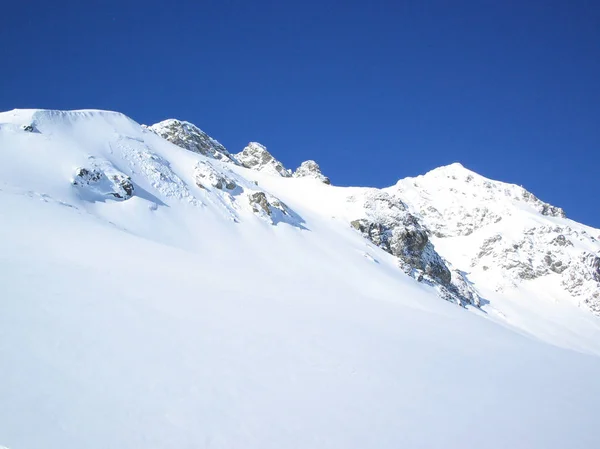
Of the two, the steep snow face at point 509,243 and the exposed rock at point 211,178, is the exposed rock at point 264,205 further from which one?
the steep snow face at point 509,243

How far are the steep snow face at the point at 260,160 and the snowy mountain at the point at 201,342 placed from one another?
42.8m

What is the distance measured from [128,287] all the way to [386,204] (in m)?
38.2

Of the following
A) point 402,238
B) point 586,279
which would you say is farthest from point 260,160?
point 586,279

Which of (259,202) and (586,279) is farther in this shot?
(586,279)

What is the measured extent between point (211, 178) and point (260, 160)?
42678 mm

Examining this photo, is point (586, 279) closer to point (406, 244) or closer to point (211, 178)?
point (406, 244)

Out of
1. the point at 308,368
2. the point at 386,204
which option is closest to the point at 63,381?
the point at 308,368

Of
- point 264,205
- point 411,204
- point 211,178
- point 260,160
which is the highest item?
point 411,204

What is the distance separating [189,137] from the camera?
5725cm

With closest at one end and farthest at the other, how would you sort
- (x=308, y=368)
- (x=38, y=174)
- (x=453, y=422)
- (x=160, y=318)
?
(x=453, y=422) < (x=308, y=368) < (x=160, y=318) < (x=38, y=174)

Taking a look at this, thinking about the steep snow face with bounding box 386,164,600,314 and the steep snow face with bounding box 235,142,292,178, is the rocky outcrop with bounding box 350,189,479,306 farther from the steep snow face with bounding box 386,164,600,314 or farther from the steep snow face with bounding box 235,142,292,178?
the steep snow face with bounding box 235,142,292,178

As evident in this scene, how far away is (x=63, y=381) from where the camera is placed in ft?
16.9

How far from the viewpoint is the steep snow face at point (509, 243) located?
64750mm

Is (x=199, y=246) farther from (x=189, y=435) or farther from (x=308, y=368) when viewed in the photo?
(x=189, y=435)
